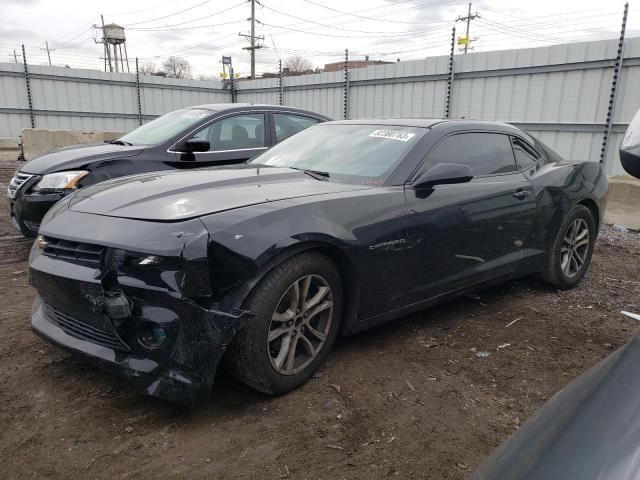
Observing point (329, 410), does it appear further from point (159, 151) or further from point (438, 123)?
point (159, 151)

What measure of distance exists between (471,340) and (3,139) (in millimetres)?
13575

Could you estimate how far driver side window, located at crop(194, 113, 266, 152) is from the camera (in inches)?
228

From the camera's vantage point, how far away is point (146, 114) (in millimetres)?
16438

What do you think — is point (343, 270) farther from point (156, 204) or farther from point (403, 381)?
point (156, 204)

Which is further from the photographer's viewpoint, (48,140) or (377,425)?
(48,140)

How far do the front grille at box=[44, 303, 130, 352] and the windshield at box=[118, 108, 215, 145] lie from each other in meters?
3.27

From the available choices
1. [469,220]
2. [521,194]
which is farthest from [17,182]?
[521,194]

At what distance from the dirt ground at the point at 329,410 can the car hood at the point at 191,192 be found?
3.25ft

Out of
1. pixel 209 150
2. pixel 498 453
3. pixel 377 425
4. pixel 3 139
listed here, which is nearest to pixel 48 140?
pixel 3 139

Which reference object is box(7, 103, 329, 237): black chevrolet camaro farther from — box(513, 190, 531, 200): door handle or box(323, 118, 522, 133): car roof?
box(513, 190, 531, 200): door handle

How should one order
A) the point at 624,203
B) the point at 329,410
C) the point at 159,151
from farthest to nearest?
the point at 624,203 → the point at 159,151 → the point at 329,410

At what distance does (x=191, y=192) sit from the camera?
2.80m

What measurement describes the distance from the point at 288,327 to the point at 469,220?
1626 mm

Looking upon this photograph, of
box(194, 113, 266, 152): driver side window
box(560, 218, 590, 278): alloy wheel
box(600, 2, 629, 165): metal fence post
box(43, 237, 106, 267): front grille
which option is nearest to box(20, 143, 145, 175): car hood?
box(194, 113, 266, 152): driver side window
